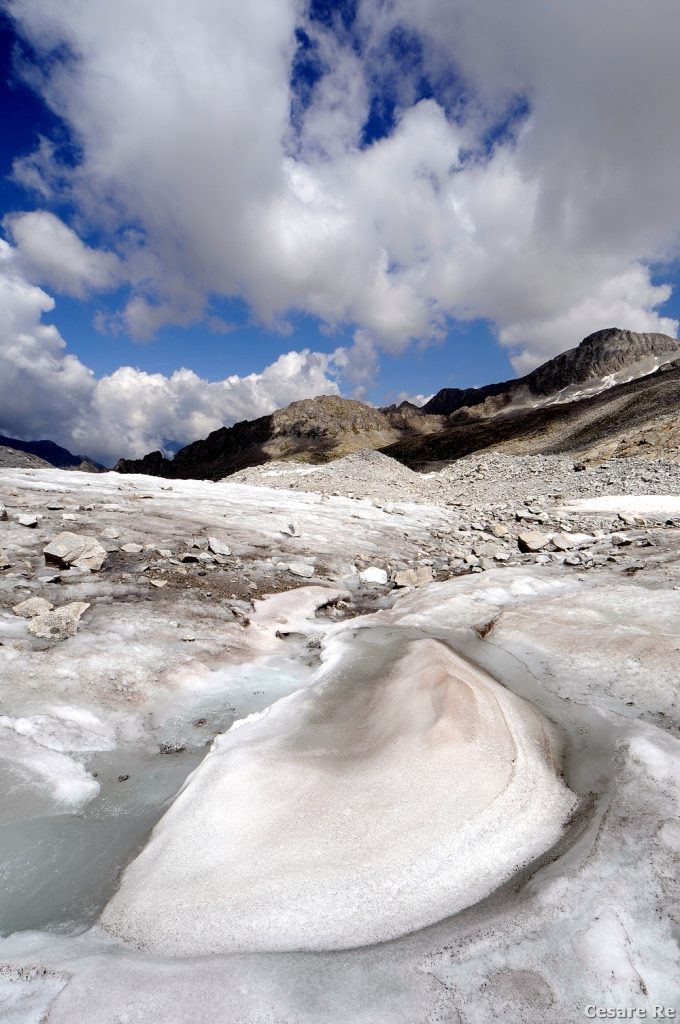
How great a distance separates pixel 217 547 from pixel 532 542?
864 cm

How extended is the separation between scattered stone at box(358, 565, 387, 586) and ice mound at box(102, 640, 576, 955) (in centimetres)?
601

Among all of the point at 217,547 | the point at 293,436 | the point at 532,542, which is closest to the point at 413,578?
the point at 217,547

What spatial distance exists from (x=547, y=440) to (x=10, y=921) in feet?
263

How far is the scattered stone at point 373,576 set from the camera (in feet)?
34.5

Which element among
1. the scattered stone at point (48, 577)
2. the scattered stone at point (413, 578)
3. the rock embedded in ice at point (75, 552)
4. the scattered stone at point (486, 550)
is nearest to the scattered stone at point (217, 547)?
the rock embedded in ice at point (75, 552)

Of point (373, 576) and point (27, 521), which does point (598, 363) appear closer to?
point (373, 576)

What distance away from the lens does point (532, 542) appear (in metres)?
13.0

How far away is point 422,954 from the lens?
232 centimetres

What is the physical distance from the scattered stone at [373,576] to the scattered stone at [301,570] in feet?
3.91

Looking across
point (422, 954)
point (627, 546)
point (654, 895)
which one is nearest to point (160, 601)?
point (422, 954)

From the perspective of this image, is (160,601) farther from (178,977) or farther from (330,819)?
(178,977)

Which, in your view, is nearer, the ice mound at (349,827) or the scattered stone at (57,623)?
the ice mound at (349,827)

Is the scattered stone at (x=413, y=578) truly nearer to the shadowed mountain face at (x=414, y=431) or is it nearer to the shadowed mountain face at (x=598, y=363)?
the shadowed mountain face at (x=414, y=431)

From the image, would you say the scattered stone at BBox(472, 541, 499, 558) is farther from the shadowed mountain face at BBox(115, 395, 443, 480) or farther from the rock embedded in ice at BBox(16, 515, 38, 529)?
the shadowed mountain face at BBox(115, 395, 443, 480)
